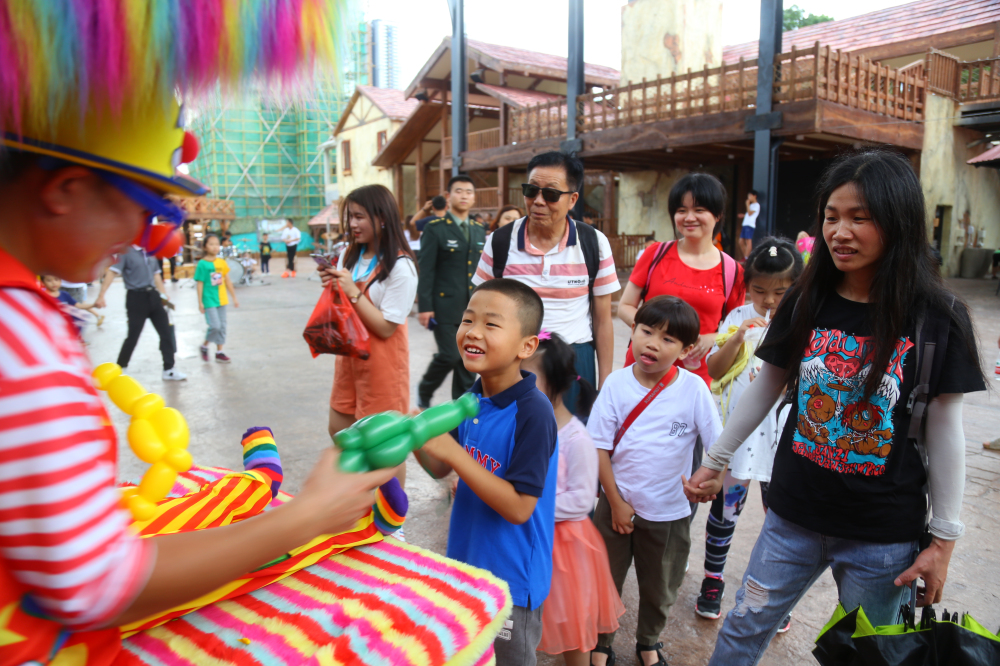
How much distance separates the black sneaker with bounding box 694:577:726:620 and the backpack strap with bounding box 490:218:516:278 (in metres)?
1.64

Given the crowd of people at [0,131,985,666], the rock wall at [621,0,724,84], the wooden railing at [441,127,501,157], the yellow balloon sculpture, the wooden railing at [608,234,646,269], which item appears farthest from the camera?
the wooden railing at [441,127,501,157]

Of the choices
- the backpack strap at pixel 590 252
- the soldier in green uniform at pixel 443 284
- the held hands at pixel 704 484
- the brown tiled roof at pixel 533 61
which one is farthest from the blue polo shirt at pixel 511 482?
the brown tiled roof at pixel 533 61

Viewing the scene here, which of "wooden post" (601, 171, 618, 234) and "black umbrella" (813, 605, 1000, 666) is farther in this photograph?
"wooden post" (601, 171, 618, 234)

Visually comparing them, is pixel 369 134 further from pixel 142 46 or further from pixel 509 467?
pixel 142 46

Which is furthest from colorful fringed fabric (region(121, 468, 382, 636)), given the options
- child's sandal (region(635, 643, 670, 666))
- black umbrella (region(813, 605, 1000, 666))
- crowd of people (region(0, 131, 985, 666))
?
child's sandal (region(635, 643, 670, 666))

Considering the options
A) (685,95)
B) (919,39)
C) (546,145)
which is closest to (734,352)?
(685,95)

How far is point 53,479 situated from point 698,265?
9.17 feet

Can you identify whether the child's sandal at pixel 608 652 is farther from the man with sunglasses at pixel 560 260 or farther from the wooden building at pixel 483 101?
the wooden building at pixel 483 101

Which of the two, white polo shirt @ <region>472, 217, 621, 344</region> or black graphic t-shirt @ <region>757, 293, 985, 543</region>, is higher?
white polo shirt @ <region>472, 217, 621, 344</region>

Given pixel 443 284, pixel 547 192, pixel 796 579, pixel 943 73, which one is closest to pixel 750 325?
pixel 547 192

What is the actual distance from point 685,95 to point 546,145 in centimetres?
352

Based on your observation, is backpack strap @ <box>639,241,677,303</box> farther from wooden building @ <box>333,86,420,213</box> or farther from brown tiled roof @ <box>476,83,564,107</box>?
wooden building @ <box>333,86,420,213</box>

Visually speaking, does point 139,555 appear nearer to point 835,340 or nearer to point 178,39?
point 178,39

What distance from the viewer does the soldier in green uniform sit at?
474 cm
